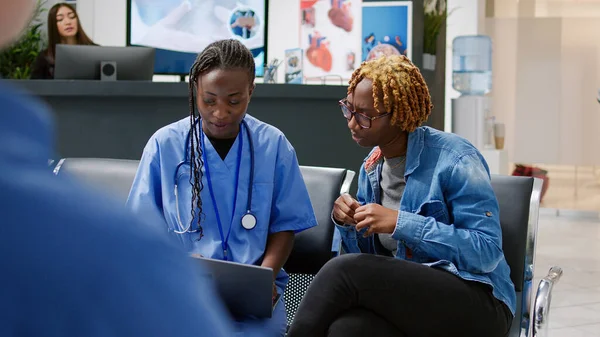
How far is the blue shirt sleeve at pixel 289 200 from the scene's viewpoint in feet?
7.25

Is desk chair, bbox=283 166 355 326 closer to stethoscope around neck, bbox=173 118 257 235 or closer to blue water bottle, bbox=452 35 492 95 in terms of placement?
stethoscope around neck, bbox=173 118 257 235

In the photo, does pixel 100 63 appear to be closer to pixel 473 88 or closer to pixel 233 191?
pixel 233 191

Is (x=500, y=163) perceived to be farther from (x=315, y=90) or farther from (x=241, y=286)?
(x=241, y=286)

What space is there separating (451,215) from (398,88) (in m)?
0.36

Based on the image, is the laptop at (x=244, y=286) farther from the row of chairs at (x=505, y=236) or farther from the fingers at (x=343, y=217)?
the row of chairs at (x=505, y=236)

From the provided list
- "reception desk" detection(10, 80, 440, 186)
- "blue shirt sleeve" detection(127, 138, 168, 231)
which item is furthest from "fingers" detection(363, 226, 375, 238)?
"reception desk" detection(10, 80, 440, 186)

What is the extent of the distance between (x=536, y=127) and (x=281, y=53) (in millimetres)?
3257

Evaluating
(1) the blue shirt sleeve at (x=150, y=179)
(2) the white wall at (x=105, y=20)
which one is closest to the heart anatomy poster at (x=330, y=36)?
(2) the white wall at (x=105, y=20)

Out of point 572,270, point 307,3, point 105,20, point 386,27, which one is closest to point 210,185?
point 386,27

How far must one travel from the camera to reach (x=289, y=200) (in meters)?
2.22

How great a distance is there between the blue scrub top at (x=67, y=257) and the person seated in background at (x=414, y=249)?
1.70 metres

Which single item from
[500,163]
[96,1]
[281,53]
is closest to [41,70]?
[96,1]

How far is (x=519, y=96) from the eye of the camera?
940cm

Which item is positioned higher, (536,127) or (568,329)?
(536,127)
